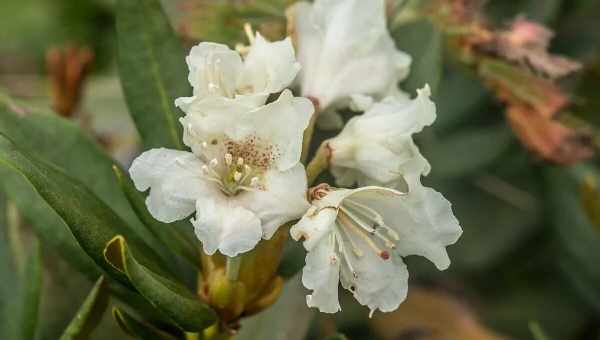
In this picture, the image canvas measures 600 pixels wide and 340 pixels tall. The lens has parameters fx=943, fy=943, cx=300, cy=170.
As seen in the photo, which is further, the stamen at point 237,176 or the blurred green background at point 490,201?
the blurred green background at point 490,201

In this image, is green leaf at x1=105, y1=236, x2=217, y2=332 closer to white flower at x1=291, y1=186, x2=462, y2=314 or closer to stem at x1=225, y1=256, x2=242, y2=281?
stem at x1=225, y1=256, x2=242, y2=281

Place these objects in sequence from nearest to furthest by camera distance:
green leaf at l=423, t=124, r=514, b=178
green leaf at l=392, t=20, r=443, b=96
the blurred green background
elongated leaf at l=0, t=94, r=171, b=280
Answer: elongated leaf at l=0, t=94, r=171, b=280, green leaf at l=392, t=20, r=443, b=96, the blurred green background, green leaf at l=423, t=124, r=514, b=178

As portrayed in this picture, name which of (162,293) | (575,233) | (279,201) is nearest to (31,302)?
(162,293)

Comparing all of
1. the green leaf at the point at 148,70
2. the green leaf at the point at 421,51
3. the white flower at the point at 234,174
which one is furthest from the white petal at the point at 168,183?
the green leaf at the point at 421,51

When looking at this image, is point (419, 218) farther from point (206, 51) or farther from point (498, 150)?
point (498, 150)

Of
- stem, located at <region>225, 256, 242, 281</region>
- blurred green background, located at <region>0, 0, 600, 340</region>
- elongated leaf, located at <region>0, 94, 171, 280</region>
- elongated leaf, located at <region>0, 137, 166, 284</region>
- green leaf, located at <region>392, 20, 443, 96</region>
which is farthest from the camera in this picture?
blurred green background, located at <region>0, 0, 600, 340</region>

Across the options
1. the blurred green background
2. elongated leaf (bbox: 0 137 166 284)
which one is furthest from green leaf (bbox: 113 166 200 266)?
the blurred green background

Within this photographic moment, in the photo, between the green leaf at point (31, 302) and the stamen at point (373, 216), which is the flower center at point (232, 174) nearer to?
the stamen at point (373, 216)
